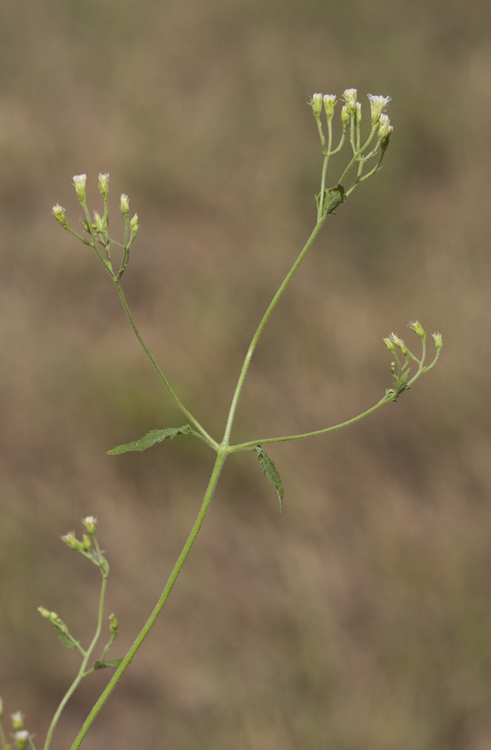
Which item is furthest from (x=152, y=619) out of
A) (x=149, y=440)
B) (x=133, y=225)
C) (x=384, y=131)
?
(x=384, y=131)

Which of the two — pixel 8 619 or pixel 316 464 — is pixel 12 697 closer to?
pixel 8 619

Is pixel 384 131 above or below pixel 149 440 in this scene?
above

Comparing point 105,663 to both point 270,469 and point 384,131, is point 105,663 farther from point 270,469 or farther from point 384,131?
point 384,131

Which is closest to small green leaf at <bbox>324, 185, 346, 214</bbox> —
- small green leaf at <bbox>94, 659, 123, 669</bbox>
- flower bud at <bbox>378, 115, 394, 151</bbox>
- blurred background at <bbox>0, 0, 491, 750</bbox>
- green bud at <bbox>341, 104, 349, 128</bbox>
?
flower bud at <bbox>378, 115, 394, 151</bbox>

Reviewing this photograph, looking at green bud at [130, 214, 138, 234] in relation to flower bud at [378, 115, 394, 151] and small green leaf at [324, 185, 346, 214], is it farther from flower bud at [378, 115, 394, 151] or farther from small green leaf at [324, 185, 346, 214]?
flower bud at [378, 115, 394, 151]

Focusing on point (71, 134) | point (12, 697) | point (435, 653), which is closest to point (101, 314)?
point (71, 134)

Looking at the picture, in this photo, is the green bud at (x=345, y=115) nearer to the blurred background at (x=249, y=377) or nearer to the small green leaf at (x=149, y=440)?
the small green leaf at (x=149, y=440)

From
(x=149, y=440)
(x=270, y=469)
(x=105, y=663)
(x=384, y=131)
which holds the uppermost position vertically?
(x=384, y=131)

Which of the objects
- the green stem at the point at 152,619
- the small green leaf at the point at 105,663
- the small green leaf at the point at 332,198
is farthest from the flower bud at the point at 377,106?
the small green leaf at the point at 105,663

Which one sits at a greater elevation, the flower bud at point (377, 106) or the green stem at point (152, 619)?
the flower bud at point (377, 106)
